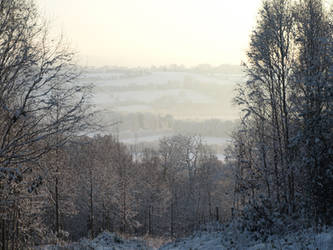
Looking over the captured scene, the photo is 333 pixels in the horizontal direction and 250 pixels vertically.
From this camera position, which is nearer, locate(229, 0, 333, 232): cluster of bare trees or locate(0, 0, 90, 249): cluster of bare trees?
locate(0, 0, 90, 249): cluster of bare trees

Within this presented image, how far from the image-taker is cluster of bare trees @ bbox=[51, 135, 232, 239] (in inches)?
1432

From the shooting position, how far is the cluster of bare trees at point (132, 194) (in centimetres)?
3638

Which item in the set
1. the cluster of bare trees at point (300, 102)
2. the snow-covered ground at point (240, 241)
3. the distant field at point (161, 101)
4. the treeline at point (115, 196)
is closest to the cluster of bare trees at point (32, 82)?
the treeline at point (115, 196)

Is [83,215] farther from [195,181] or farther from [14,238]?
[14,238]

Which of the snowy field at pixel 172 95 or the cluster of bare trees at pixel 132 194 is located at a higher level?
the snowy field at pixel 172 95

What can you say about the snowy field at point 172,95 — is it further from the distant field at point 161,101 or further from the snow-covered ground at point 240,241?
the snow-covered ground at point 240,241

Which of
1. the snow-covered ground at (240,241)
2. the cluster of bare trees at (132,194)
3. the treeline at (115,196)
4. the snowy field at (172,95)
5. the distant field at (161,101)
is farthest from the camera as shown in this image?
the snowy field at (172,95)

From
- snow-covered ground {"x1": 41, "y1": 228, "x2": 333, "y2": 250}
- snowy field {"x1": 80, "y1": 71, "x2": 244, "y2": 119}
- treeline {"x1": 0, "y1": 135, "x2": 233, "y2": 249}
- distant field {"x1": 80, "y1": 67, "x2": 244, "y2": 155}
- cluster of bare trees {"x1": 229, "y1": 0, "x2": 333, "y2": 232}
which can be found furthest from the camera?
snowy field {"x1": 80, "y1": 71, "x2": 244, "y2": 119}

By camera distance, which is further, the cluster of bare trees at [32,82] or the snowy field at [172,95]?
the snowy field at [172,95]

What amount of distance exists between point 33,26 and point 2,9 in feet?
3.76

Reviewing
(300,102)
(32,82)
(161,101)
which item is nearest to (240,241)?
(300,102)

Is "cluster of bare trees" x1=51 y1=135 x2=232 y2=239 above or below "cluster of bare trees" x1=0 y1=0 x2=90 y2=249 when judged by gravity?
below

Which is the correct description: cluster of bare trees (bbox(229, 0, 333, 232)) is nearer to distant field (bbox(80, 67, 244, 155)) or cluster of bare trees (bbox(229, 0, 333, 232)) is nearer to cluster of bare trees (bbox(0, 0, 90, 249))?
cluster of bare trees (bbox(0, 0, 90, 249))

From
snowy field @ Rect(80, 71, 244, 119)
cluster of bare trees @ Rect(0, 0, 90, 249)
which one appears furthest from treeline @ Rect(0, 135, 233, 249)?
snowy field @ Rect(80, 71, 244, 119)
